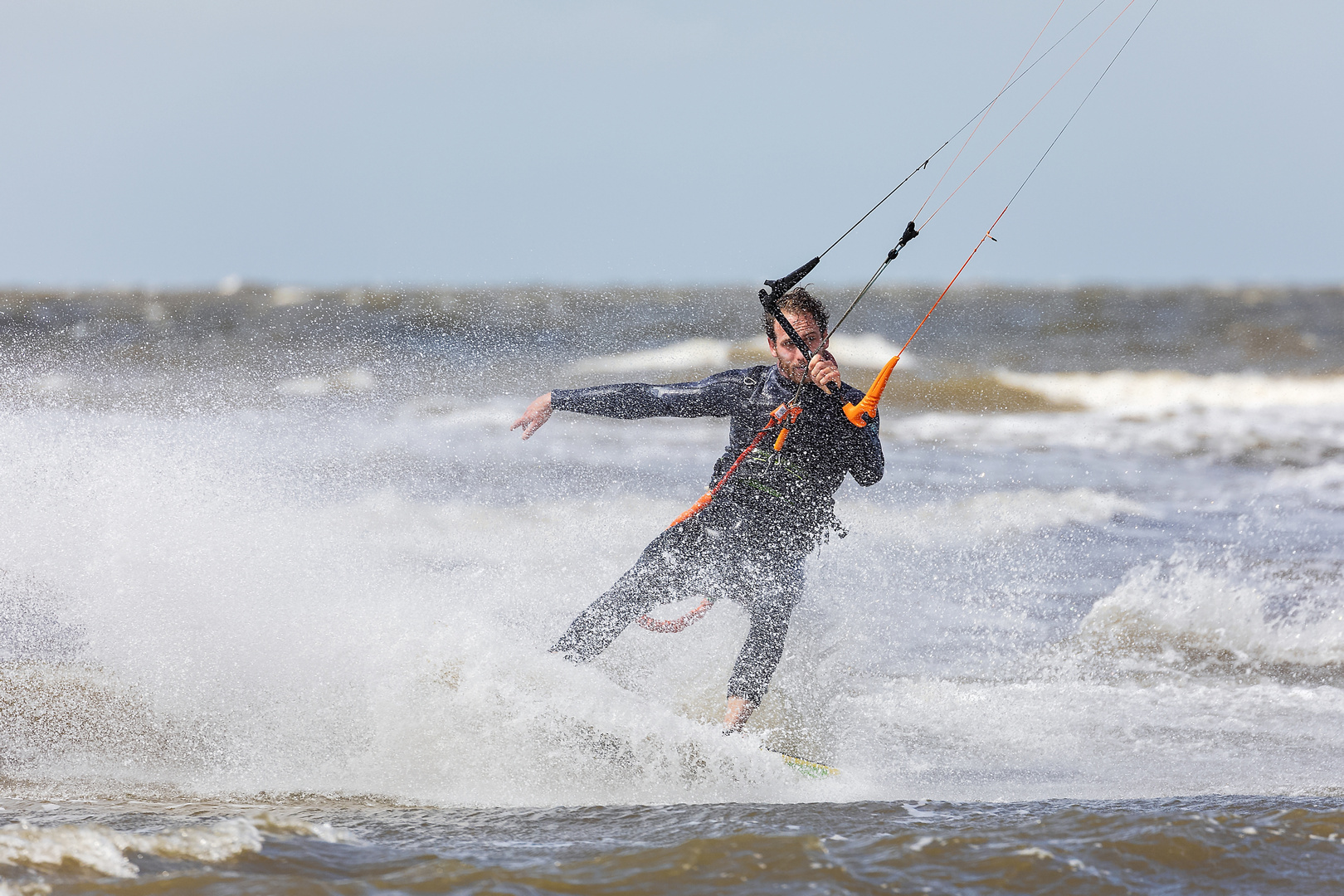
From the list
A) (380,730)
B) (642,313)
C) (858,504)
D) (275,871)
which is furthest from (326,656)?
(642,313)

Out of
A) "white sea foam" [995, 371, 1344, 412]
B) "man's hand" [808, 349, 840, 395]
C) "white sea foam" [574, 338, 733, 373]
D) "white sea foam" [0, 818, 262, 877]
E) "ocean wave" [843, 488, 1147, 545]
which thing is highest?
"white sea foam" [574, 338, 733, 373]

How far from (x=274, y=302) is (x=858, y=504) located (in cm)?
3456

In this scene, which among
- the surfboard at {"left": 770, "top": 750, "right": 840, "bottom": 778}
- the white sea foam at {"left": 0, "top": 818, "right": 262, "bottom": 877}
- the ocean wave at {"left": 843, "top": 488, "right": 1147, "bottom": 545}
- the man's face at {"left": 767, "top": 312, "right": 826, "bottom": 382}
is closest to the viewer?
the white sea foam at {"left": 0, "top": 818, "right": 262, "bottom": 877}

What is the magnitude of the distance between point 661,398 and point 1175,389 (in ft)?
67.6

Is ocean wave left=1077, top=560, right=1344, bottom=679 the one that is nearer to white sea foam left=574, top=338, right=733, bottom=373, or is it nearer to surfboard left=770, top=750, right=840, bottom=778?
surfboard left=770, top=750, right=840, bottom=778

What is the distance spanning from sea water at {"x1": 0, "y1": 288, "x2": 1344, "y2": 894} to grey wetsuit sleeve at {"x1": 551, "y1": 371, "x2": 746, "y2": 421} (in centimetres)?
104

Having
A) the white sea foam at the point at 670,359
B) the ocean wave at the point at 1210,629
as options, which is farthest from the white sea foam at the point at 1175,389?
the ocean wave at the point at 1210,629

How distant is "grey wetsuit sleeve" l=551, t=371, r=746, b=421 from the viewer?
4.52 m

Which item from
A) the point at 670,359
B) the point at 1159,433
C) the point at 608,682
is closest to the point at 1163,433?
the point at 1159,433

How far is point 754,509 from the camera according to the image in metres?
4.50

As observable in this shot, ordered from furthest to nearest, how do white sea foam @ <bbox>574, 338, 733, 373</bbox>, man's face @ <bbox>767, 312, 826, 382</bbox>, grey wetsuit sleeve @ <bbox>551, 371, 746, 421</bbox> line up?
white sea foam @ <bbox>574, 338, 733, 373</bbox>, grey wetsuit sleeve @ <bbox>551, 371, 746, 421</bbox>, man's face @ <bbox>767, 312, 826, 382</bbox>

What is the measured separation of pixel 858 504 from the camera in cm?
947

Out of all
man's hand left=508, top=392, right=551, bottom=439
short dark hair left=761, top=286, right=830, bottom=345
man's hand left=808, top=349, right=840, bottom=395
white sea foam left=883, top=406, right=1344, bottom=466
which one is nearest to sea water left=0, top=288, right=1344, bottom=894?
man's hand left=508, top=392, right=551, bottom=439

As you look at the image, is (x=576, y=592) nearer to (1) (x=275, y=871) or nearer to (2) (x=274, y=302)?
(1) (x=275, y=871)
